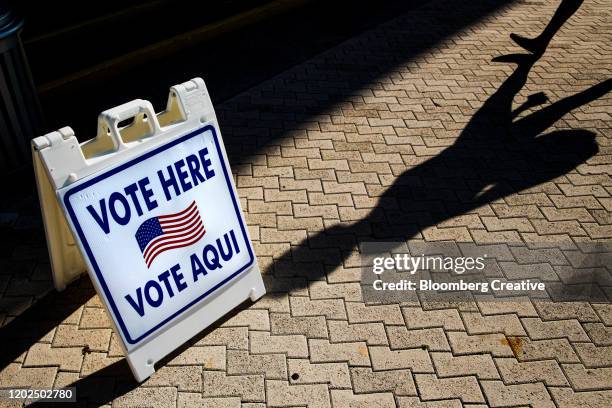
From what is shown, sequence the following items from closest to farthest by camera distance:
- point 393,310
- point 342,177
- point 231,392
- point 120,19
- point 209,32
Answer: point 231,392 → point 393,310 → point 342,177 → point 120,19 → point 209,32

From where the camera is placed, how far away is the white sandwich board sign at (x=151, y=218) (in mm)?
2818

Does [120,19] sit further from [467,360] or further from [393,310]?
[467,360]

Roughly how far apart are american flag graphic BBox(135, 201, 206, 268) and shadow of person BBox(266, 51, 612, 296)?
2.81ft

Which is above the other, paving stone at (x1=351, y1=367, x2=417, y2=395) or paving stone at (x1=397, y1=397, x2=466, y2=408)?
paving stone at (x1=351, y1=367, x2=417, y2=395)

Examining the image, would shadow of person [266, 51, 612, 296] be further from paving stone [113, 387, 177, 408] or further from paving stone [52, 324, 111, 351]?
paving stone [52, 324, 111, 351]

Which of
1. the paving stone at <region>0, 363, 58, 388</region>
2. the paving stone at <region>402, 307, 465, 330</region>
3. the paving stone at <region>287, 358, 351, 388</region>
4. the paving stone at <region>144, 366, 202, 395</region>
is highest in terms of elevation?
the paving stone at <region>0, 363, 58, 388</region>

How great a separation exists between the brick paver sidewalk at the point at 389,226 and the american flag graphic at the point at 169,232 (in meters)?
0.69

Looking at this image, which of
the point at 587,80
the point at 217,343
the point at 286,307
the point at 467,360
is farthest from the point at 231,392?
the point at 587,80

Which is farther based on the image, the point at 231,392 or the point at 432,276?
the point at 432,276

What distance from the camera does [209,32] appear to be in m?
7.36

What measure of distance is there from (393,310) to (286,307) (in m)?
0.74

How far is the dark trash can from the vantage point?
4.14 m

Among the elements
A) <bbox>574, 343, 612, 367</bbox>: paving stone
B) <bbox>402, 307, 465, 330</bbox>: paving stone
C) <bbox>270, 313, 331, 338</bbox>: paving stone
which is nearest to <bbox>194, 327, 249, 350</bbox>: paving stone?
<bbox>270, 313, 331, 338</bbox>: paving stone

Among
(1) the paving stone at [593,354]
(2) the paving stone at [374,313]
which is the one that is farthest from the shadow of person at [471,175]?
(1) the paving stone at [593,354]
